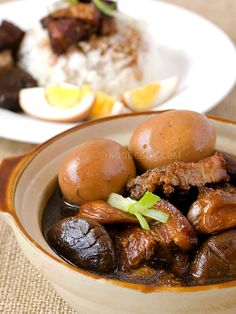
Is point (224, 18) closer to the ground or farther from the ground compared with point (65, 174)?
closer to the ground

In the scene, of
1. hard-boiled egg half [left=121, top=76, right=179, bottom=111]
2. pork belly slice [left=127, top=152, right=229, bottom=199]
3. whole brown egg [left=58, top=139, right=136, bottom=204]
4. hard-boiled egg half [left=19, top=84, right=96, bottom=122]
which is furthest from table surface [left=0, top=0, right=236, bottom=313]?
hard-boiled egg half [left=121, top=76, right=179, bottom=111]

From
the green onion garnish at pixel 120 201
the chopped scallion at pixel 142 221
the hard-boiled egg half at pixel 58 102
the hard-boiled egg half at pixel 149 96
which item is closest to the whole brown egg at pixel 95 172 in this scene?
the green onion garnish at pixel 120 201

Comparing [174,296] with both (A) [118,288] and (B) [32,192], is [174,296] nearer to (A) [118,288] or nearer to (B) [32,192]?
(A) [118,288]

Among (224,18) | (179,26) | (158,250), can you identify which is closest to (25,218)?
(158,250)

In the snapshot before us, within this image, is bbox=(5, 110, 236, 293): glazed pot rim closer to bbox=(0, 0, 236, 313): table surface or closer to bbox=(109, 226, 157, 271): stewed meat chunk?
bbox=(109, 226, 157, 271): stewed meat chunk

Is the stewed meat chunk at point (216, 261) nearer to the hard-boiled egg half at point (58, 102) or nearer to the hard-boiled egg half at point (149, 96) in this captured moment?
the hard-boiled egg half at point (58, 102)

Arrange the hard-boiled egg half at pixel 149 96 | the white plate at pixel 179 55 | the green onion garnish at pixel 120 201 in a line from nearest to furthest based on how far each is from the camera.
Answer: the green onion garnish at pixel 120 201, the white plate at pixel 179 55, the hard-boiled egg half at pixel 149 96
